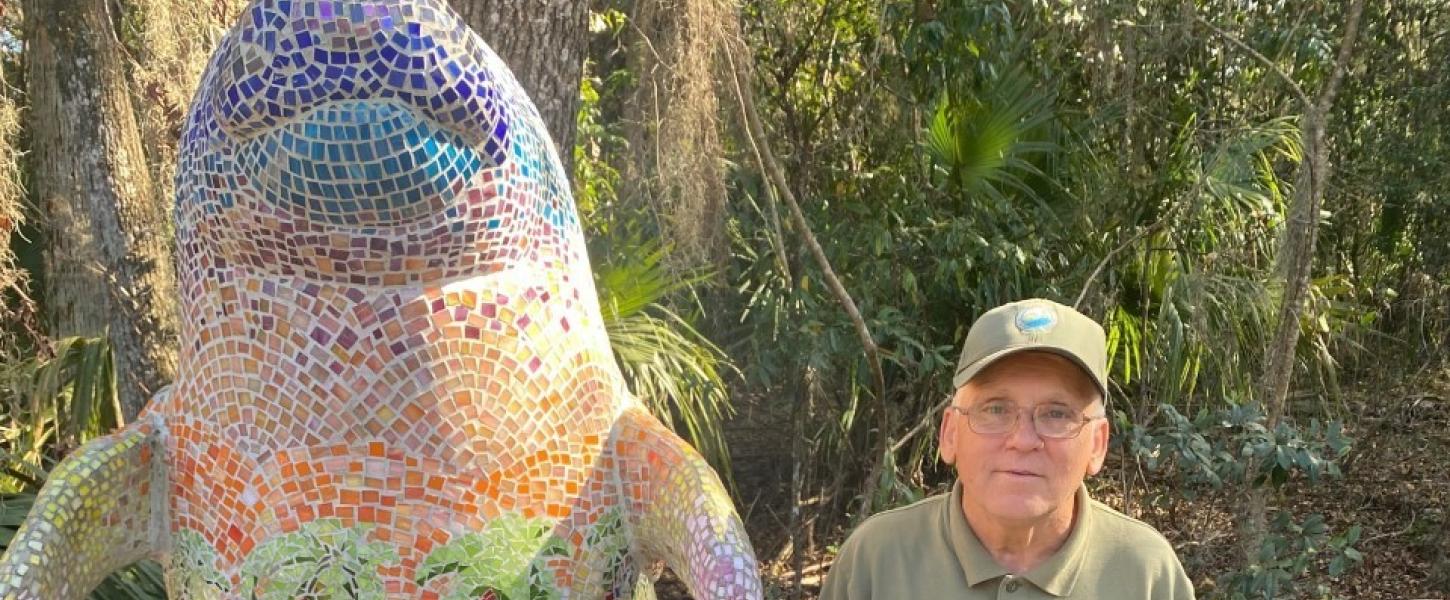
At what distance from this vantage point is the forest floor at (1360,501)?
5926mm

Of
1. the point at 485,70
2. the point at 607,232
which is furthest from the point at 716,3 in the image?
the point at 485,70

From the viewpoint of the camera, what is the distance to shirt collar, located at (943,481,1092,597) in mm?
1938

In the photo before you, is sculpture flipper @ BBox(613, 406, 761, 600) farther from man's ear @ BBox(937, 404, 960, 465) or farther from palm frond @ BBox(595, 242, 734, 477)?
palm frond @ BBox(595, 242, 734, 477)

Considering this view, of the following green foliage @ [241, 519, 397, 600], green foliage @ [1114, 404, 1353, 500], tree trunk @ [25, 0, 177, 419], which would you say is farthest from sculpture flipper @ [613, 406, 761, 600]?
tree trunk @ [25, 0, 177, 419]

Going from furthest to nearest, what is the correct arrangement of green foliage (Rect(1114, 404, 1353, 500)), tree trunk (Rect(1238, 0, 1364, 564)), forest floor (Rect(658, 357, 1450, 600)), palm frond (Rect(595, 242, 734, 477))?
forest floor (Rect(658, 357, 1450, 600)), palm frond (Rect(595, 242, 734, 477)), tree trunk (Rect(1238, 0, 1364, 564)), green foliage (Rect(1114, 404, 1353, 500))

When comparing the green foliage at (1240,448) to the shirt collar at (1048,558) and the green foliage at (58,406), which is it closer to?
the shirt collar at (1048,558)

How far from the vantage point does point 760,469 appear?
23.1ft

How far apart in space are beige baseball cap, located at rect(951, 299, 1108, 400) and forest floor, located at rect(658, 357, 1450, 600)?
385cm

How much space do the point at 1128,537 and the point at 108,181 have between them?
12.0 ft

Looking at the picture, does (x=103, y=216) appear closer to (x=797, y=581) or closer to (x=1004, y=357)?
(x=797, y=581)

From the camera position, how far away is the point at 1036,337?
1.87 meters

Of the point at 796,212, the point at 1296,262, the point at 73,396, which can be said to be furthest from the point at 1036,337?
the point at 73,396

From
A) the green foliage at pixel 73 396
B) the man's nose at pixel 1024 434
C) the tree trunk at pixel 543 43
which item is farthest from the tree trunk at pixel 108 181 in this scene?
the man's nose at pixel 1024 434

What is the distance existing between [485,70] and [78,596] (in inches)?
37.5
